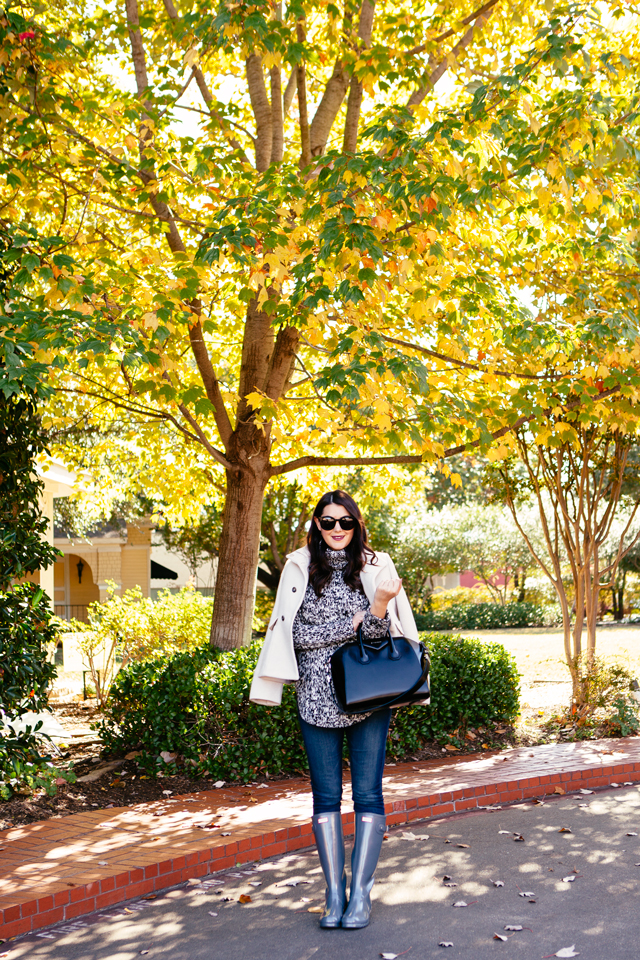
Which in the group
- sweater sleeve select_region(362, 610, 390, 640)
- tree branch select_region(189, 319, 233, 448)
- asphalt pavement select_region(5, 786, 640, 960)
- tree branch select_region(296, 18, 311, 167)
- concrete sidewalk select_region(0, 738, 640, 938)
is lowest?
asphalt pavement select_region(5, 786, 640, 960)

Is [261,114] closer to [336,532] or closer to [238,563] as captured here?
[238,563]

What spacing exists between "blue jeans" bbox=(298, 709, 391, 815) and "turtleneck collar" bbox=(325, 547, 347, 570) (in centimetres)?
70

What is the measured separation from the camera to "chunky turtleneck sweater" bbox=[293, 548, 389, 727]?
12.6 ft

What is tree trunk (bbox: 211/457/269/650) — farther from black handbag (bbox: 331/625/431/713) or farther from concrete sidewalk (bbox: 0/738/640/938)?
black handbag (bbox: 331/625/431/713)

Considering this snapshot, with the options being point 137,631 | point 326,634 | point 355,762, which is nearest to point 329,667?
point 326,634

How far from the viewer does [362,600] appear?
A: 3.96 m

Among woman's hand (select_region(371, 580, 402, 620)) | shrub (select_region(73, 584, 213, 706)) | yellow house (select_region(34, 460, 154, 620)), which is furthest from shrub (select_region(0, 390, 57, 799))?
yellow house (select_region(34, 460, 154, 620))

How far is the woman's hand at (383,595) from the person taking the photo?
12.1ft

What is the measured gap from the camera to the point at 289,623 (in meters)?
3.86

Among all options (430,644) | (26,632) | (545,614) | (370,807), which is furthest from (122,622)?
(545,614)

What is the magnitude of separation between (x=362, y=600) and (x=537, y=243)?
4.59 m

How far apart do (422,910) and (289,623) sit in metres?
1.62

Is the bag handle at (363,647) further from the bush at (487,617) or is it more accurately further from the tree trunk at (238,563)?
the bush at (487,617)

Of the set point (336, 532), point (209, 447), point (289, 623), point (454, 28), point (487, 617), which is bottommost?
point (487, 617)
